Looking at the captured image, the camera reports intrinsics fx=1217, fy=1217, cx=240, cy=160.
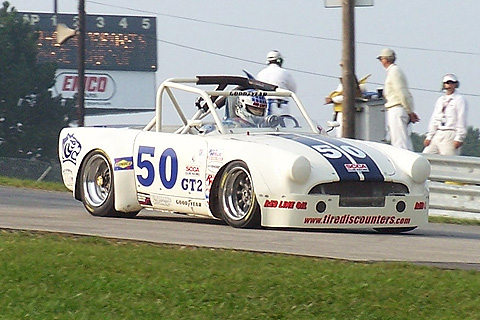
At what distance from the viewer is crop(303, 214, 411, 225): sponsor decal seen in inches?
379

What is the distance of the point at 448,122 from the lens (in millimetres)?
14391

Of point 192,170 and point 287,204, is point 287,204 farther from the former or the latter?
point 192,170

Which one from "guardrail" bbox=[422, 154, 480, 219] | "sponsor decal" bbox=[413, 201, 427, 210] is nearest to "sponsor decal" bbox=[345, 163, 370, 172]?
"sponsor decal" bbox=[413, 201, 427, 210]

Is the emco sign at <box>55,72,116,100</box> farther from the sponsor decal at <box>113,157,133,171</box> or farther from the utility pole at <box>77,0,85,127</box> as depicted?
the sponsor decal at <box>113,157,133,171</box>

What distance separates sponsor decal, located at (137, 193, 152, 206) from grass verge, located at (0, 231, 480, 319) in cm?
347

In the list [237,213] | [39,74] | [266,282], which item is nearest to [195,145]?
[237,213]

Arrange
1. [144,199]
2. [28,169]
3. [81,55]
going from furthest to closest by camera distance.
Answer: [81,55] < [28,169] < [144,199]

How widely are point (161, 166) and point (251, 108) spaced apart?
101 centimetres

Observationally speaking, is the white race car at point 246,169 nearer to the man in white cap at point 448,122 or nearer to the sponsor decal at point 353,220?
the sponsor decal at point 353,220

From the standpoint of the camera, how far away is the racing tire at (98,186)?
11.1 m

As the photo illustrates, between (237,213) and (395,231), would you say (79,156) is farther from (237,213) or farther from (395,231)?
(395,231)

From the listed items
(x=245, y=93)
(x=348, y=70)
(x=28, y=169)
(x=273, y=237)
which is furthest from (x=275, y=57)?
(x=28, y=169)

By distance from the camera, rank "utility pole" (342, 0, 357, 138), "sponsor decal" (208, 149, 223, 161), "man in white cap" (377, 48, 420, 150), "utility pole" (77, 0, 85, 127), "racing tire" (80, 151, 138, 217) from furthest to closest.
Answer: "utility pole" (77, 0, 85, 127), "utility pole" (342, 0, 357, 138), "man in white cap" (377, 48, 420, 150), "racing tire" (80, 151, 138, 217), "sponsor decal" (208, 149, 223, 161)

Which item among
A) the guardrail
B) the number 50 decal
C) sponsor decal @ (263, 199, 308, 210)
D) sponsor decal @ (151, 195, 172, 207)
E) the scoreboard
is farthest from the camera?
the scoreboard
